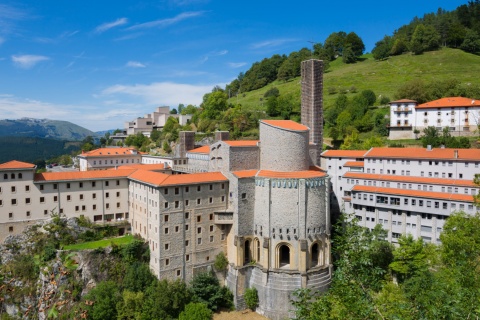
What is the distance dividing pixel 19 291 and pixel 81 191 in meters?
13.4

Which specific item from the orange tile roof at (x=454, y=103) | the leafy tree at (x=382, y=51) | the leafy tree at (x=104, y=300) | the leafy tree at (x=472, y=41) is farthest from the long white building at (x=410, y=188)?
the leafy tree at (x=472, y=41)

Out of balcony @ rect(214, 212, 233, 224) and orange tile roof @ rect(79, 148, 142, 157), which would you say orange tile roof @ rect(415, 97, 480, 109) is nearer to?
balcony @ rect(214, 212, 233, 224)

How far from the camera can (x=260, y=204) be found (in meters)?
42.5

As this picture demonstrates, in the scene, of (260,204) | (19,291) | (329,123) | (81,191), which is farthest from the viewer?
(329,123)

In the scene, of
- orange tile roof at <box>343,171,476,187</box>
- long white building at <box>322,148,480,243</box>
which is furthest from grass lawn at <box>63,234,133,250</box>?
orange tile roof at <box>343,171,476,187</box>

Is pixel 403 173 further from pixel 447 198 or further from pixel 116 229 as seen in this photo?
pixel 116 229

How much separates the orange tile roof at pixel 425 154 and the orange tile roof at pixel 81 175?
3538cm

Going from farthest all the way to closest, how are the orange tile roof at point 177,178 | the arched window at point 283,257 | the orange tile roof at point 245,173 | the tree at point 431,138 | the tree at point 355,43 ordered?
1. the tree at point 355,43
2. the tree at point 431,138
3. the orange tile roof at point 245,173
4. the arched window at point 283,257
5. the orange tile roof at point 177,178

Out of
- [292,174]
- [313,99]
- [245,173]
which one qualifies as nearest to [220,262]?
[245,173]

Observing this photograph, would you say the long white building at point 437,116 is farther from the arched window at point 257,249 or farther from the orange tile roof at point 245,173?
the arched window at point 257,249

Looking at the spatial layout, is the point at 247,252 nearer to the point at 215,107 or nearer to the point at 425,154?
the point at 425,154

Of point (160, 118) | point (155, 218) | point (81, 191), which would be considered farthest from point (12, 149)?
point (155, 218)

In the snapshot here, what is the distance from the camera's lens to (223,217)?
44000 mm

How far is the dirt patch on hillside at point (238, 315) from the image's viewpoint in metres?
40.5
